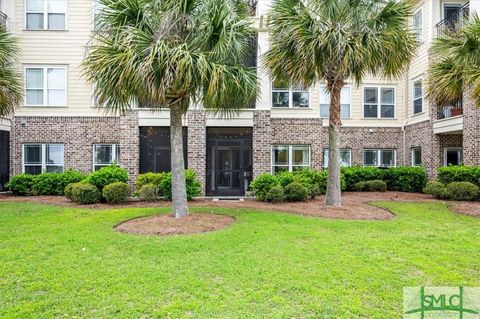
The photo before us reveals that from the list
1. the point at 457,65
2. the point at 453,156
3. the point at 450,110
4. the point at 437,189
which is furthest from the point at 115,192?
the point at 453,156

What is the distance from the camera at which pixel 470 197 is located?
12.6 meters

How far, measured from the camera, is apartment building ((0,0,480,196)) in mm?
14930

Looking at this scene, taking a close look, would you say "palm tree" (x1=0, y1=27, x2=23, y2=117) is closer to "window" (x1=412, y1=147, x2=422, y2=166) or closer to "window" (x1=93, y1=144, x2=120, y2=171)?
"window" (x1=93, y1=144, x2=120, y2=171)

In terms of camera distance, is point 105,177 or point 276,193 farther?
point 105,177

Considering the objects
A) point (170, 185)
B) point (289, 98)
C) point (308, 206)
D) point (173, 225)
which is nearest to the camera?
point (173, 225)

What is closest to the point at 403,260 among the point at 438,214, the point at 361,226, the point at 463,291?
the point at 463,291

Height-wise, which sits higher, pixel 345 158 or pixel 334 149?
pixel 334 149

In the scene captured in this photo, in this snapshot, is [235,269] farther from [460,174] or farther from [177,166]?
[460,174]

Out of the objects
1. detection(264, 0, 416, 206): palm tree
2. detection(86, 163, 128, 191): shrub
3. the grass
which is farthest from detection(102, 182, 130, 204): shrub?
detection(264, 0, 416, 206): palm tree

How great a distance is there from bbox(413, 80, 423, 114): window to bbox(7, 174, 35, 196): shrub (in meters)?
19.3

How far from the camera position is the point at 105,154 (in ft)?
53.1

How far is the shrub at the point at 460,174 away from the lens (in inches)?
514
